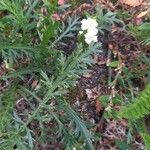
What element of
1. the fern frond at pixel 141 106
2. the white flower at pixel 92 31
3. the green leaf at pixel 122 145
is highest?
the white flower at pixel 92 31

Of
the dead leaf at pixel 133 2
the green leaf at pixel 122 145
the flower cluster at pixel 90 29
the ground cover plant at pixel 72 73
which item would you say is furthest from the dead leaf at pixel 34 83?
the dead leaf at pixel 133 2

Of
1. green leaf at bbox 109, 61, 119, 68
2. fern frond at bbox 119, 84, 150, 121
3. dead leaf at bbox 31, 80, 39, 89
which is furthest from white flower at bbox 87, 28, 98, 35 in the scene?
fern frond at bbox 119, 84, 150, 121

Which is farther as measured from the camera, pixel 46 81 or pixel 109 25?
pixel 109 25

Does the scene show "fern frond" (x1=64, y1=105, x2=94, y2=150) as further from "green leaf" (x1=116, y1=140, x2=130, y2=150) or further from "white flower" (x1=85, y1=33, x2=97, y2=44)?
"white flower" (x1=85, y1=33, x2=97, y2=44)

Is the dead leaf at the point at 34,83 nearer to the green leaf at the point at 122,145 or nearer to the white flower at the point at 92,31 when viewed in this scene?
the white flower at the point at 92,31

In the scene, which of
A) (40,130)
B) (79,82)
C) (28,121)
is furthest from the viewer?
(79,82)

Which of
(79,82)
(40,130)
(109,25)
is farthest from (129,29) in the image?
(40,130)

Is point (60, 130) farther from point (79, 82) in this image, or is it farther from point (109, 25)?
point (109, 25)
